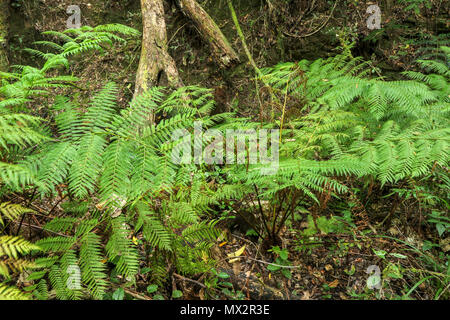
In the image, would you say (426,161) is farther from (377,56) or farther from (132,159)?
(377,56)

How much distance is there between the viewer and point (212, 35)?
141 inches

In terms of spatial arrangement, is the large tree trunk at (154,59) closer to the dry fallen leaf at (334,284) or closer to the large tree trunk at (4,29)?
the large tree trunk at (4,29)

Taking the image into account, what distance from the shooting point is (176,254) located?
1861 millimetres

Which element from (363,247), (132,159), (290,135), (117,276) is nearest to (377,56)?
(290,135)

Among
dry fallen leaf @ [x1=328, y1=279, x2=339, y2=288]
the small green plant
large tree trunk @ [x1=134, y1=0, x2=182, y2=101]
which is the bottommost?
dry fallen leaf @ [x1=328, y1=279, x2=339, y2=288]

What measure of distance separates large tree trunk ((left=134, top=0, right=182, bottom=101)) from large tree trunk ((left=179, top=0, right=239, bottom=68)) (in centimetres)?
47

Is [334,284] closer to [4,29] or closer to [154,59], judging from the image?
[154,59]

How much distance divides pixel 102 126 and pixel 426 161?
6.88 ft

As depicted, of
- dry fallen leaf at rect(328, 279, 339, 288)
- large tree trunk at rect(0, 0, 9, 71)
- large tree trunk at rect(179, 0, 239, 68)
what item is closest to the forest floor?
dry fallen leaf at rect(328, 279, 339, 288)

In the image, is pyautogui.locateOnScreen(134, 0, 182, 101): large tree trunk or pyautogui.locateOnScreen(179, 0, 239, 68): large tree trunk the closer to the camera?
pyautogui.locateOnScreen(134, 0, 182, 101): large tree trunk

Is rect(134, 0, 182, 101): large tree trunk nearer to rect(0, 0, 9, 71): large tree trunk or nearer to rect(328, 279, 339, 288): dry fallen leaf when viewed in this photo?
rect(0, 0, 9, 71): large tree trunk

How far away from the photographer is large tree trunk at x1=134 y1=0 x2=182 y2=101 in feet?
10.3

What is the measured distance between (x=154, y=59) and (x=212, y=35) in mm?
837
